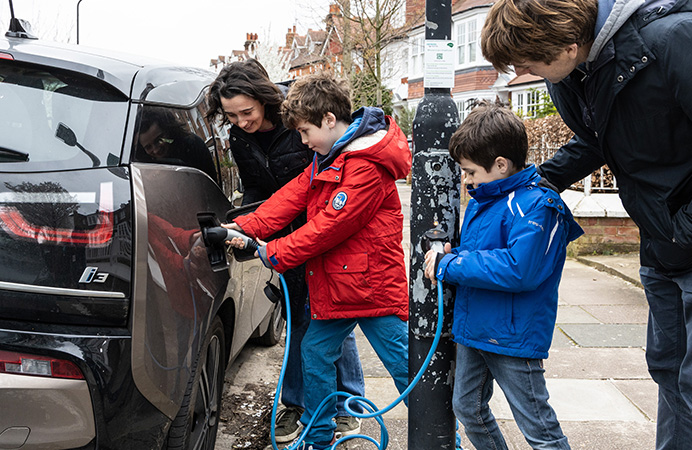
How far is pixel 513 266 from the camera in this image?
2148mm

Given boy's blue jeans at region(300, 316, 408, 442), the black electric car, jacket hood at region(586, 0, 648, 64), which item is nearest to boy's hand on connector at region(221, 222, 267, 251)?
the black electric car

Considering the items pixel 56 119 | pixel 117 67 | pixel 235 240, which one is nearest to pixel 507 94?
pixel 235 240

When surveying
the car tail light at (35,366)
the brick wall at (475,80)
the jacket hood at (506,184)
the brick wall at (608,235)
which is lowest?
the car tail light at (35,366)

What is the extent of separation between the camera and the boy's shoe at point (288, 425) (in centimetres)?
330

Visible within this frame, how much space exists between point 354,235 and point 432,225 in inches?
14.9

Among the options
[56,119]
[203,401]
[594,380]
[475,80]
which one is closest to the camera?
[56,119]

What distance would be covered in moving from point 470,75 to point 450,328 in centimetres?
2841

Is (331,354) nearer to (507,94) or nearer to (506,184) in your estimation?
(506,184)

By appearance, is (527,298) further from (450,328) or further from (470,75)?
(470,75)

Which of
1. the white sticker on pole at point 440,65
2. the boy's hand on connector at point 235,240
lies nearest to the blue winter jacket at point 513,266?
the white sticker on pole at point 440,65

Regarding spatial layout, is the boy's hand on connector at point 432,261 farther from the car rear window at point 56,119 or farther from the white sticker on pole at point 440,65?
the car rear window at point 56,119

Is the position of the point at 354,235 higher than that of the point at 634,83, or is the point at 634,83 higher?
the point at 634,83

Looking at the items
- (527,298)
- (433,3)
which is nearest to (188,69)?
(433,3)

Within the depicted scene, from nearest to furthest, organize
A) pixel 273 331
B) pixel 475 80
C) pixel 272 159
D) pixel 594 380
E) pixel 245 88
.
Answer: pixel 245 88, pixel 272 159, pixel 594 380, pixel 273 331, pixel 475 80
